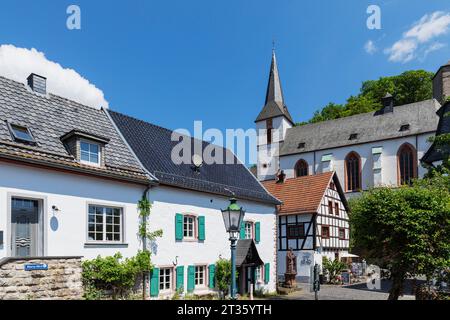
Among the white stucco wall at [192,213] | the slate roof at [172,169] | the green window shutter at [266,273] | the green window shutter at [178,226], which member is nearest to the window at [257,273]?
the white stucco wall at [192,213]

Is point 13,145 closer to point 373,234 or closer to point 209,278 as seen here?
point 209,278

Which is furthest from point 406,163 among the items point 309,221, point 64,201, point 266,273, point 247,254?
point 64,201

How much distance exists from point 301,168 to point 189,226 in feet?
113

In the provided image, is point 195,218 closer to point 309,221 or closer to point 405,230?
point 405,230

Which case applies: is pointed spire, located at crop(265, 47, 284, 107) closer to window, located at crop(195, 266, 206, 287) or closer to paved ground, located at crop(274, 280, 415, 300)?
paved ground, located at crop(274, 280, 415, 300)

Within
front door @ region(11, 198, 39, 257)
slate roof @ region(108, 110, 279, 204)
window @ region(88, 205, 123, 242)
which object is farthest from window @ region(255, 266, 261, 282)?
front door @ region(11, 198, 39, 257)

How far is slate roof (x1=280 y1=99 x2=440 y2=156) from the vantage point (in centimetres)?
4169

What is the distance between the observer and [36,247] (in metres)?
11.5

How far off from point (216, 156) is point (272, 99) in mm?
33457

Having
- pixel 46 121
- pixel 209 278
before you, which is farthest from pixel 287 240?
pixel 46 121

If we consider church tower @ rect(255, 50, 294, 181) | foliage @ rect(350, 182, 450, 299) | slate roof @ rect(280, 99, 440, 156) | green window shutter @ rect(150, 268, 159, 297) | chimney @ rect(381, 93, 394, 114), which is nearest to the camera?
foliage @ rect(350, 182, 450, 299)

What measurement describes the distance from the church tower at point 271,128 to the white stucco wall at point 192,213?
31.8 metres

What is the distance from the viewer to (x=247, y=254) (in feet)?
61.7

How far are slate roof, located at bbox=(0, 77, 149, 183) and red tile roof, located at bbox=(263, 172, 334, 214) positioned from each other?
14826 mm
